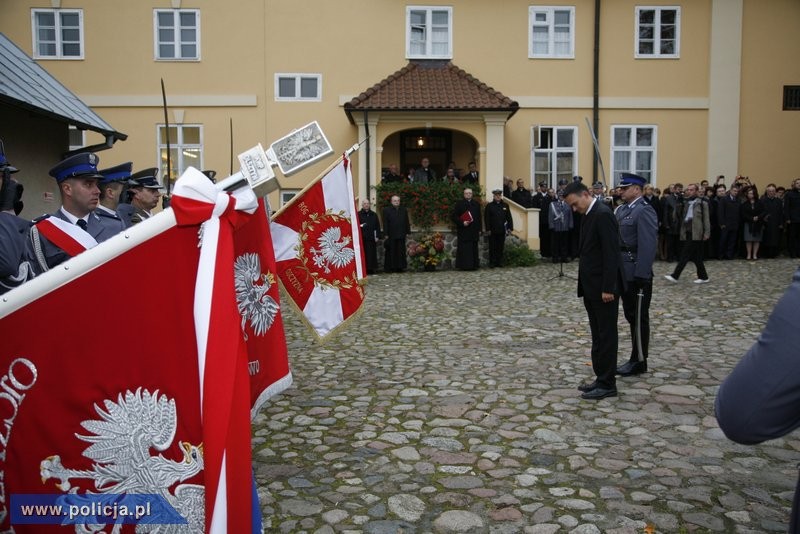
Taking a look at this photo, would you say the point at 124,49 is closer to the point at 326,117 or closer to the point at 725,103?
the point at 326,117

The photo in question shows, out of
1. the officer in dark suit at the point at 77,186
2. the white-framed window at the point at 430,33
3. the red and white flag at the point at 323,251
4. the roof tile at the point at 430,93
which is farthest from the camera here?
the white-framed window at the point at 430,33

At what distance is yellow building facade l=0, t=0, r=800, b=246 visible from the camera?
2070 cm

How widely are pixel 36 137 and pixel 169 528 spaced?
10.2 m

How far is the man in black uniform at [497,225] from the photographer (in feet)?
59.3

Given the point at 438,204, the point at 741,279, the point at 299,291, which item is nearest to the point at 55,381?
the point at 299,291

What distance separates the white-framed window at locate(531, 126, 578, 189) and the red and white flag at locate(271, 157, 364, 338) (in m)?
16.5

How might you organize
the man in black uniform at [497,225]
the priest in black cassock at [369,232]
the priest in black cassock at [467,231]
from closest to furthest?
the priest in black cassock at [369,232] < the priest in black cassock at [467,231] < the man in black uniform at [497,225]

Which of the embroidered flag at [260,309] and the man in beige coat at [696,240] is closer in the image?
the embroidered flag at [260,309]

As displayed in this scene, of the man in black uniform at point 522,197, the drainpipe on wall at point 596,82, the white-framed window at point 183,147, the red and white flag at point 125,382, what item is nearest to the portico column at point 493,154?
the man in black uniform at point 522,197

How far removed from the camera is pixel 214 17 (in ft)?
68.2

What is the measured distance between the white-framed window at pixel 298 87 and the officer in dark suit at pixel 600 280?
15.7 meters

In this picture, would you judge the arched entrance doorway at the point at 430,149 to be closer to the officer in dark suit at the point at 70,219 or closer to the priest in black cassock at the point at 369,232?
the priest in black cassock at the point at 369,232

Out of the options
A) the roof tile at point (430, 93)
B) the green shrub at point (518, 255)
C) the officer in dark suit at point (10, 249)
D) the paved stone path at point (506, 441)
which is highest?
the roof tile at point (430, 93)

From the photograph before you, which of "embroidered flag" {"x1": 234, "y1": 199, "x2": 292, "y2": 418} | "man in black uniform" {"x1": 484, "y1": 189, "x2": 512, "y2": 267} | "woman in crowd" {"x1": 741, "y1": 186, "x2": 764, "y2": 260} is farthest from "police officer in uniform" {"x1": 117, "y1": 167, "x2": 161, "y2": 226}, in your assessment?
"woman in crowd" {"x1": 741, "y1": 186, "x2": 764, "y2": 260}
